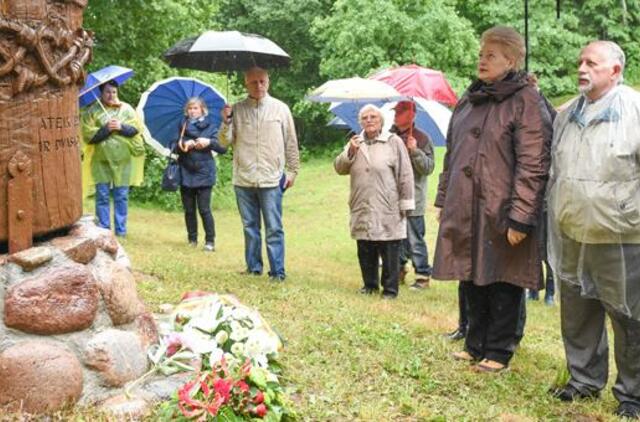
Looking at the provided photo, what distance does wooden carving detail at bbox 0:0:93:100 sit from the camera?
358 centimetres

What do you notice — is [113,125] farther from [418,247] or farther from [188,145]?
[418,247]

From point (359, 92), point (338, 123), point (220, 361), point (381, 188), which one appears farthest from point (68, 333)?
point (338, 123)

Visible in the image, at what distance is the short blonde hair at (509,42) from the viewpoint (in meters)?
4.59

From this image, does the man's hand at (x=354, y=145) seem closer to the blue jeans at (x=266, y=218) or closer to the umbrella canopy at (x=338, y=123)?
the blue jeans at (x=266, y=218)

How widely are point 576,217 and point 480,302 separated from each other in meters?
0.93

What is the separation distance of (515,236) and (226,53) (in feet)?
12.9

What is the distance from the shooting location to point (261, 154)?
7035mm

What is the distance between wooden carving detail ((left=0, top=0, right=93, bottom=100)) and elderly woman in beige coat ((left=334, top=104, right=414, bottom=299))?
3411mm

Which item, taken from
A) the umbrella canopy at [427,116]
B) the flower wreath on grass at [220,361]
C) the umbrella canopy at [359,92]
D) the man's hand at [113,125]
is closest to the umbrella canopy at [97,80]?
the man's hand at [113,125]

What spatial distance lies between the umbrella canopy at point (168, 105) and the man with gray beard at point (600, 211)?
553 cm

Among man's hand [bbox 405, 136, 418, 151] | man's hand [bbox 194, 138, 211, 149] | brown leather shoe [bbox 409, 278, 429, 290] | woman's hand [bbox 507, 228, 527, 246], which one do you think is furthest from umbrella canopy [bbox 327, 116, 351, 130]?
woman's hand [bbox 507, 228, 527, 246]

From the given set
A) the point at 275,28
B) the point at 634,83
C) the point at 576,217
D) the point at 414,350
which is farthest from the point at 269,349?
the point at 275,28

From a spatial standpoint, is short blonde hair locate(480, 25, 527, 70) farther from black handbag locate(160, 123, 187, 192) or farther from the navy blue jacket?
black handbag locate(160, 123, 187, 192)

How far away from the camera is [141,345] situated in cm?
404
